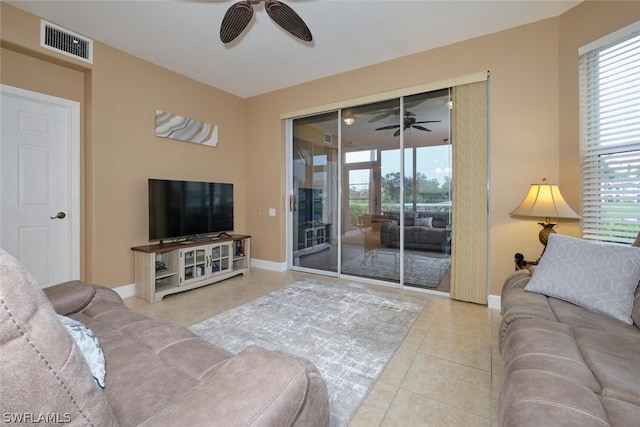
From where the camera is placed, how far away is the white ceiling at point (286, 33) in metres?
2.57

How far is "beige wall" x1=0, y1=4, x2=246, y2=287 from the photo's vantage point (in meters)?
2.75

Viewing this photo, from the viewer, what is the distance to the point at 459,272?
3.18m

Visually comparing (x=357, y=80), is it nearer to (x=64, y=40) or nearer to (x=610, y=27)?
(x=610, y=27)

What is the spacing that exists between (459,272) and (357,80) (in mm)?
2768

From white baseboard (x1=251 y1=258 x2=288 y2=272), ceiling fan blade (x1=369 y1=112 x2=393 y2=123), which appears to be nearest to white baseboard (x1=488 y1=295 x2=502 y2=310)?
ceiling fan blade (x1=369 y1=112 x2=393 y2=123)

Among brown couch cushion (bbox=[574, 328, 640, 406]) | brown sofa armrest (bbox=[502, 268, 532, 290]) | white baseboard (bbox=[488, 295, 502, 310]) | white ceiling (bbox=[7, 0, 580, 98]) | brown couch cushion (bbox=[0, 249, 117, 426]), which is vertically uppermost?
white ceiling (bbox=[7, 0, 580, 98])

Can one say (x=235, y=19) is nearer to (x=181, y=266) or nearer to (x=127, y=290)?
(x=181, y=266)

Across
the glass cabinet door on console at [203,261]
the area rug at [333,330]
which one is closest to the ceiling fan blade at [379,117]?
the area rug at [333,330]

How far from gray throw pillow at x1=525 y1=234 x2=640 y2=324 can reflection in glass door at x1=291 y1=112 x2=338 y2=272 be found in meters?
2.68

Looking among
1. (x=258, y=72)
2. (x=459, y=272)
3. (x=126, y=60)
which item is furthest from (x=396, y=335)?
(x=126, y=60)

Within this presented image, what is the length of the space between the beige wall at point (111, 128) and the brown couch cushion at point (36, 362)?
3241 millimetres

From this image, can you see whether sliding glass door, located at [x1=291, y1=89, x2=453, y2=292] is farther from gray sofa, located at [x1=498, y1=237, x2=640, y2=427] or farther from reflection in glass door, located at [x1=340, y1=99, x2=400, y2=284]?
gray sofa, located at [x1=498, y1=237, x2=640, y2=427]

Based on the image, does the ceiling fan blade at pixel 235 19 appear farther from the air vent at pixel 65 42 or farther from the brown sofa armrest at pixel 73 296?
the brown sofa armrest at pixel 73 296

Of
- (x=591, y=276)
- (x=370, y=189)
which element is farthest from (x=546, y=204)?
(x=370, y=189)
